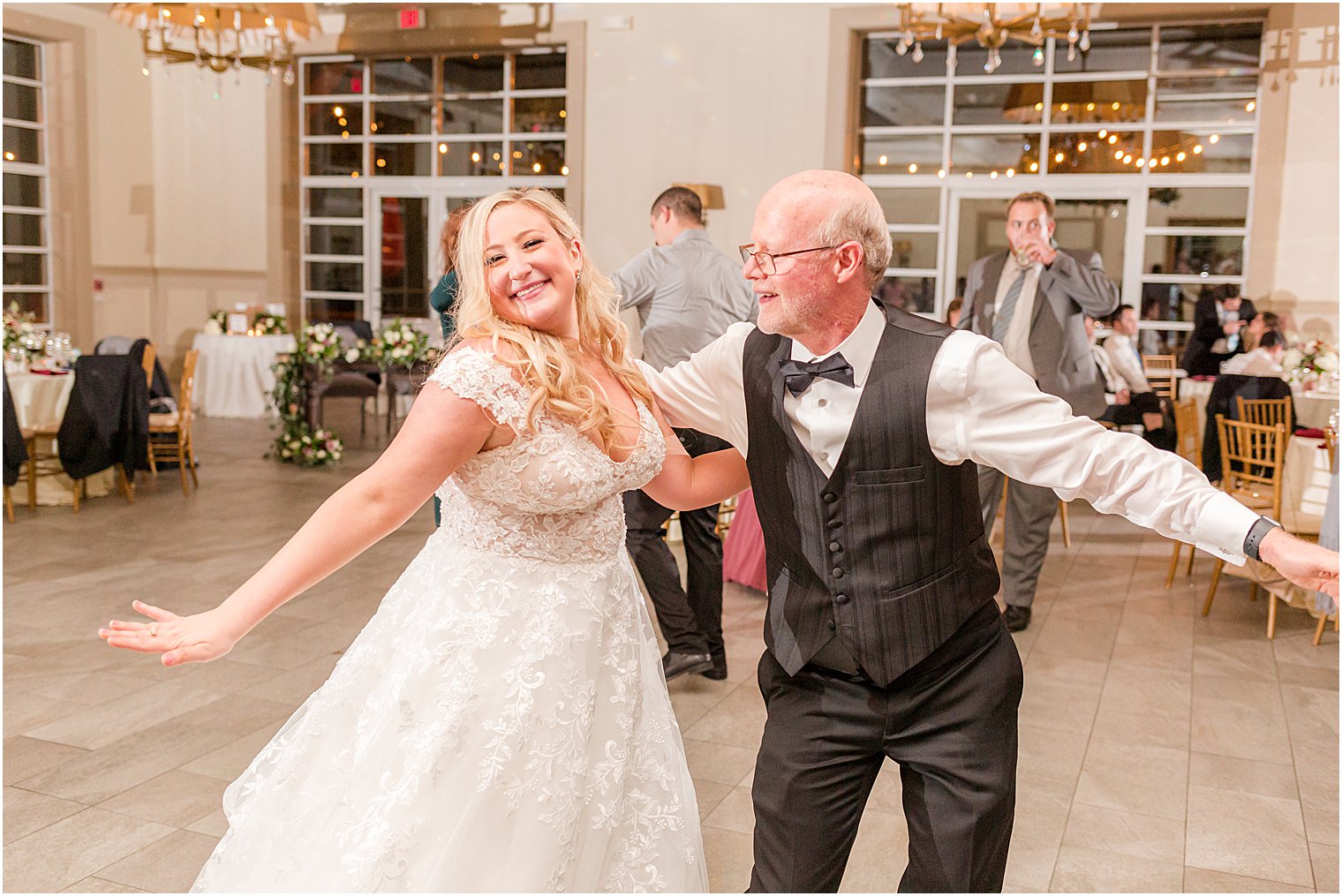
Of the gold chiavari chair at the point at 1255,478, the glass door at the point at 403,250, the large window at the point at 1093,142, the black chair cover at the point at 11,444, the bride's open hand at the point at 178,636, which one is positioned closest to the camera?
the bride's open hand at the point at 178,636

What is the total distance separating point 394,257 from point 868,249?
11638mm

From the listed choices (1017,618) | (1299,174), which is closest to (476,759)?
(1017,618)

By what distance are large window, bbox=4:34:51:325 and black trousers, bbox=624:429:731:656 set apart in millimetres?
10459

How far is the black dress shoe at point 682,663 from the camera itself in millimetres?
3803

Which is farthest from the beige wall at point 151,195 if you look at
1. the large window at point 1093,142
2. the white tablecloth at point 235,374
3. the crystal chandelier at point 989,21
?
the crystal chandelier at point 989,21

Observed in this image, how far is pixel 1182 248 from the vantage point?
10.1 metres

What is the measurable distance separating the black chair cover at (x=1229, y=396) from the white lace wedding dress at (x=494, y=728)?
5.16 meters

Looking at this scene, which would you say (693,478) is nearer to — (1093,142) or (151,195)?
(1093,142)

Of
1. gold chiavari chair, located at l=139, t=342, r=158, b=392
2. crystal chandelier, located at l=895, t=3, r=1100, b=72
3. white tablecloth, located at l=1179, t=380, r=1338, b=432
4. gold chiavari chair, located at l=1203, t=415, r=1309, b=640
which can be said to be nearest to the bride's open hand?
gold chiavari chair, located at l=1203, t=415, r=1309, b=640

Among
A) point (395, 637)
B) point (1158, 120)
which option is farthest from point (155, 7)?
point (395, 637)

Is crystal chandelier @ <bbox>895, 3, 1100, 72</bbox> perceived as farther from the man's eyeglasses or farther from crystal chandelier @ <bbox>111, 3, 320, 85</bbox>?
the man's eyeglasses

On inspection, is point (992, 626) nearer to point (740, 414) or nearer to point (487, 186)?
point (740, 414)

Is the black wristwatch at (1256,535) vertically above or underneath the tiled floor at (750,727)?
above

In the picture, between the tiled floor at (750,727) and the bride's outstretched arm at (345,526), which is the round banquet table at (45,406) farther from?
the bride's outstretched arm at (345,526)
